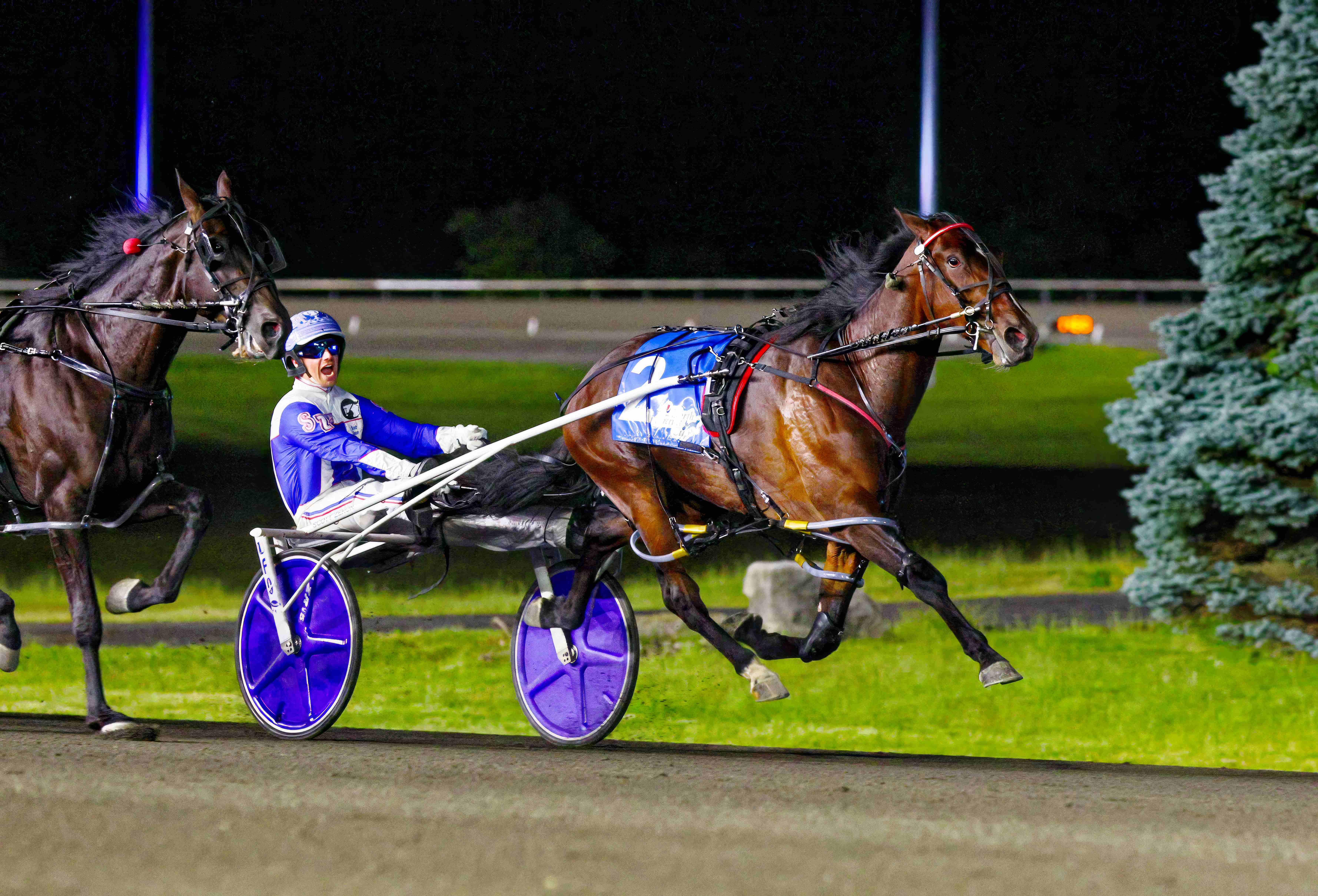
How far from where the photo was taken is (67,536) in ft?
21.9

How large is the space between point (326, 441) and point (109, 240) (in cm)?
141

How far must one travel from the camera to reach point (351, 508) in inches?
265

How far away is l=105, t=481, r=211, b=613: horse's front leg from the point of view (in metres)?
6.59

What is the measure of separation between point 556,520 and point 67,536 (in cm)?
198

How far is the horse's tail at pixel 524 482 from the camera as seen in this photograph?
6.89 metres

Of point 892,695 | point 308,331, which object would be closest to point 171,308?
point 308,331

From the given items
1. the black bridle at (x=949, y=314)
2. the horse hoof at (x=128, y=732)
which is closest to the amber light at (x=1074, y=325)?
the black bridle at (x=949, y=314)

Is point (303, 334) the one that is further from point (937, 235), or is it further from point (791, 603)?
point (791, 603)

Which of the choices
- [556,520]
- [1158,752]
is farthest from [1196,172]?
[556,520]

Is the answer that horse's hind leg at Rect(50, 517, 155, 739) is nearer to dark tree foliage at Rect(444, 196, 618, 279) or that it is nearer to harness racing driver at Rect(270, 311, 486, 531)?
harness racing driver at Rect(270, 311, 486, 531)

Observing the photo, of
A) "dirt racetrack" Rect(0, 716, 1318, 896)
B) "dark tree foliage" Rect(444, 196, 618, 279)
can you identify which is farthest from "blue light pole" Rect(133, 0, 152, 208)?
"dark tree foliage" Rect(444, 196, 618, 279)

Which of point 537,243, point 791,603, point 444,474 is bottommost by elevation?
point 791,603

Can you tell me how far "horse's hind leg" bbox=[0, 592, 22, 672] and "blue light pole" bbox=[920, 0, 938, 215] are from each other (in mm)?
7424

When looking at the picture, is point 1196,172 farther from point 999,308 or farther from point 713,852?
point 713,852
